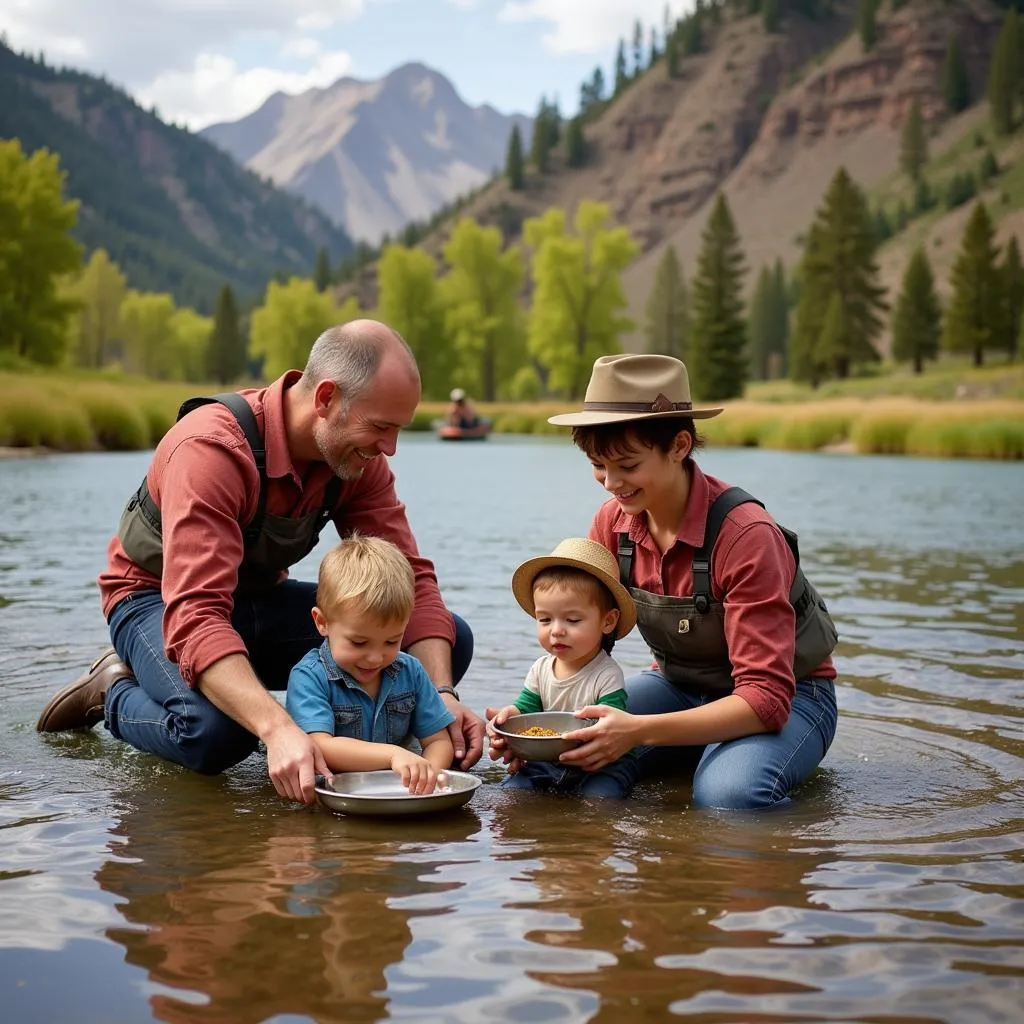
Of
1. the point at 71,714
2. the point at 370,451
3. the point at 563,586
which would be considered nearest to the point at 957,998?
the point at 563,586

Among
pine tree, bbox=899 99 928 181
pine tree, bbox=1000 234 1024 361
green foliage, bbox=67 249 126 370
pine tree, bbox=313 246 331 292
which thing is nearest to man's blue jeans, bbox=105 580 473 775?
pine tree, bbox=1000 234 1024 361

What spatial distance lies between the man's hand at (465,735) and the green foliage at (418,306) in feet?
234

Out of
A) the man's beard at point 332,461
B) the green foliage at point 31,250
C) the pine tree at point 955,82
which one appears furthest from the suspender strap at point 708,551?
the pine tree at point 955,82

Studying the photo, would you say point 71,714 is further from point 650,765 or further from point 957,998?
point 957,998

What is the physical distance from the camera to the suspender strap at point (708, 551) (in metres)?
4.54

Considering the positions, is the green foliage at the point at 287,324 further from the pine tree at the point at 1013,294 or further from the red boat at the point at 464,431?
the pine tree at the point at 1013,294

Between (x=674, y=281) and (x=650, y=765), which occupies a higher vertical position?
(x=674, y=281)

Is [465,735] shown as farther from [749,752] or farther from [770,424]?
[770,424]

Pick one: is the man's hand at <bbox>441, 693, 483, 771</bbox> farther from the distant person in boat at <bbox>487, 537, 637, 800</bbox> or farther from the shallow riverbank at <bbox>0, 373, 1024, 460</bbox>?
the shallow riverbank at <bbox>0, 373, 1024, 460</bbox>

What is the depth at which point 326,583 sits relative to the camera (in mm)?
4461

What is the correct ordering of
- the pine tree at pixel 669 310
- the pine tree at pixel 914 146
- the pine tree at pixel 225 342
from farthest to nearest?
the pine tree at pixel 914 146 < the pine tree at pixel 669 310 < the pine tree at pixel 225 342

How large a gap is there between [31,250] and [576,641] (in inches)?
1894

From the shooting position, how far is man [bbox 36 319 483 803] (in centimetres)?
433

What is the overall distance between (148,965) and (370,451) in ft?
7.37
